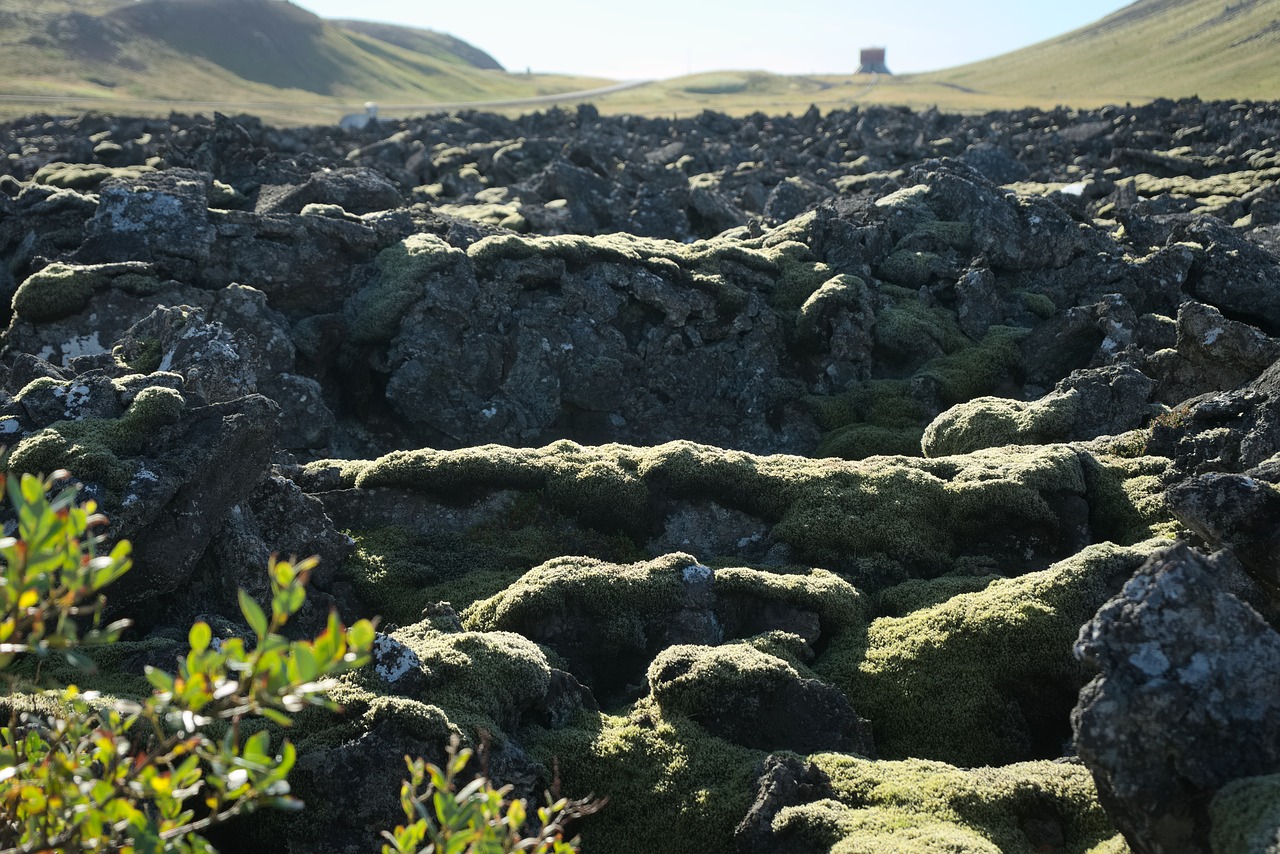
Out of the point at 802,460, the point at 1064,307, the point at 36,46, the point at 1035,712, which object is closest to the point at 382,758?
A: the point at 1035,712

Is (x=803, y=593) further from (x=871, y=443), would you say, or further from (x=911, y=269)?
(x=911, y=269)

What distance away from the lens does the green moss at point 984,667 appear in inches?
508

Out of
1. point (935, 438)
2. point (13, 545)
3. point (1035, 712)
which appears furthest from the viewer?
point (935, 438)

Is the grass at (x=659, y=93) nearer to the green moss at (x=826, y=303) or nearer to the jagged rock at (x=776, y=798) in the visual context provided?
the green moss at (x=826, y=303)

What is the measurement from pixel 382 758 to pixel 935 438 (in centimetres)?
1521

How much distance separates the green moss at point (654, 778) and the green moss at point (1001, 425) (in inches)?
447

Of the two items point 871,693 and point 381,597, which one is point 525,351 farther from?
point 871,693

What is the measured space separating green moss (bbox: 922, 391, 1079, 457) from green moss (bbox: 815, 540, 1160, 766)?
6550 mm

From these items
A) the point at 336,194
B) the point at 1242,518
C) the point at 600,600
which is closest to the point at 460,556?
the point at 600,600

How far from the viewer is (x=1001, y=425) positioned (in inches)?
832

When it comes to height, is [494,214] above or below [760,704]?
above

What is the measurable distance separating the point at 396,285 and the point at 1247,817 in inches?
916

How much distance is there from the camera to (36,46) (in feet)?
505

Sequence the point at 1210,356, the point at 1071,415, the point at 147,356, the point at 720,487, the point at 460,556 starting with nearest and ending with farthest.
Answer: the point at 460,556 → the point at 720,487 → the point at 147,356 → the point at 1071,415 → the point at 1210,356
